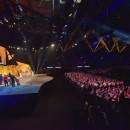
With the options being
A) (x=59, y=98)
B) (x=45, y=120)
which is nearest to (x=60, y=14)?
(x=59, y=98)

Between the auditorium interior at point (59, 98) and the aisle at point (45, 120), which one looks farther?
the auditorium interior at point (59, 98)

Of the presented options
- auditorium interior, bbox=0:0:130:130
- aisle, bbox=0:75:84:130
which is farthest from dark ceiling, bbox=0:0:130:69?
aisle, bbox=0:75:84:130

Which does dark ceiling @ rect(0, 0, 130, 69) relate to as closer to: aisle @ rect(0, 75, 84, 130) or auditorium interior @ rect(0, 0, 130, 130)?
auditorium interior @ rect(0, 0, 130, 130)

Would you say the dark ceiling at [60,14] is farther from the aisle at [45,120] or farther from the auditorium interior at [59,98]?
the aisle at [45,120]

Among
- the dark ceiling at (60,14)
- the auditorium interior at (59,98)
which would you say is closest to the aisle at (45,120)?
the auditorium interior at (59,98)

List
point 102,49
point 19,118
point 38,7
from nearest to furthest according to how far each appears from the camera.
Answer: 1. point 19,118
2. point 38,7
3. point 102,49

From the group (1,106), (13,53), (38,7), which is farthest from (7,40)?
(1,106)

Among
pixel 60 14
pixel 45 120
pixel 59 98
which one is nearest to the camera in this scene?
pixel 45 120

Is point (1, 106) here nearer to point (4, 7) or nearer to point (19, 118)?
point (19, 118)

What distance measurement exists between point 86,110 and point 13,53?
575 inches

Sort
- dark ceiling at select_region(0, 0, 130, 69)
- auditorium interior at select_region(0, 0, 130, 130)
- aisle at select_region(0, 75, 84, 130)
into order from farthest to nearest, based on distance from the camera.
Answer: dark ceiling at select_region(0, 0, 130, 69), auditorium interior at select_region(0, 0, 130, 130), aisle at select_region(0, 75, 84, 130)

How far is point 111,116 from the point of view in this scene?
5.17 meters

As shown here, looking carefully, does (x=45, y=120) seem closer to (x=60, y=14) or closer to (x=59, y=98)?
(x=59, y=98)

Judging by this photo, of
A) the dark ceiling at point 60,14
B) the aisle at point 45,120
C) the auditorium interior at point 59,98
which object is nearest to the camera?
the aisle at point 45,120
